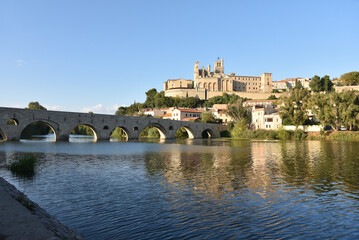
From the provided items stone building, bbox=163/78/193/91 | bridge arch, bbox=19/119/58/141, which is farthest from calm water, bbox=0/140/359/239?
stone building, bbox=163/78/193/91

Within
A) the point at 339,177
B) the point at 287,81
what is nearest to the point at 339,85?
the point at 287,81

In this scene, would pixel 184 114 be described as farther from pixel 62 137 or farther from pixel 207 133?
pixel 62 137

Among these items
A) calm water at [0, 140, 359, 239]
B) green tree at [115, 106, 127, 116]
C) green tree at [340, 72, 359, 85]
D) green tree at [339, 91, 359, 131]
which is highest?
green tree at [340, 72, 359, 85]

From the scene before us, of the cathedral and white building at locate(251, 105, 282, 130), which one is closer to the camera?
white building at locate(251, 105, 282, 130)

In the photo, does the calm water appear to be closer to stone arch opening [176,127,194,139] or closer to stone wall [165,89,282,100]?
stone arch opening [176,127,194,139]

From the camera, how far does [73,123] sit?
1893 inches

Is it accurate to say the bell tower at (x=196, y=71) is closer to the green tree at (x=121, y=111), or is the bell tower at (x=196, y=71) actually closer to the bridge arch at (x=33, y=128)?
the green tree at (x=121, y=111)

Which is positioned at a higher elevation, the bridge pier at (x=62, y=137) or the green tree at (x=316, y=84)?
the green tree at (x=316, y=84)

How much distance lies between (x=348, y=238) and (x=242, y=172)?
10.1m

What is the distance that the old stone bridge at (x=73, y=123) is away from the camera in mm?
41603

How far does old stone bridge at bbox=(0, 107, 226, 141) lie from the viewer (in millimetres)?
41603

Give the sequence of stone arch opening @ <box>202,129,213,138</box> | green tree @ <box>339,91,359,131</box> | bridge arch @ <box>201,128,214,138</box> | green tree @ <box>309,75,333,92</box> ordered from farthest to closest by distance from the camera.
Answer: green tree @ <box>309,75,333,92</box>, stone arch opening @ <box>202,129,213,138</box>, bridge arch @ <box>201,128,214,138</box>, green tree @ <box>339,91,359,131</box>

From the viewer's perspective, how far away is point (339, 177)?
15938 mm

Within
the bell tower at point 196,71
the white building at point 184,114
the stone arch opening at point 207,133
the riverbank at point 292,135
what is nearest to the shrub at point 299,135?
the riverbank at point 292,135
